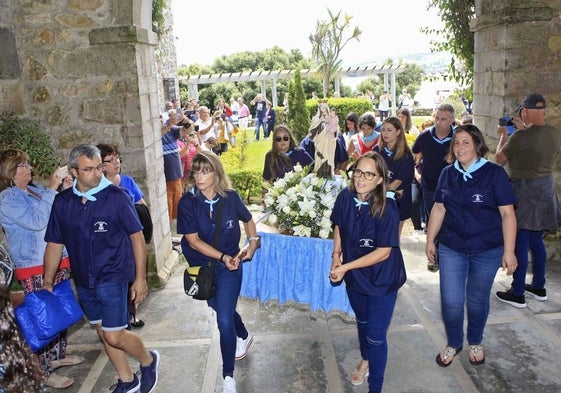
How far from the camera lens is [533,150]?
4.76 metres

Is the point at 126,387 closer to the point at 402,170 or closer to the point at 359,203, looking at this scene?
the point at 359,203

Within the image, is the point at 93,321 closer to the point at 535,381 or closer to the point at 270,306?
the point at 270,306

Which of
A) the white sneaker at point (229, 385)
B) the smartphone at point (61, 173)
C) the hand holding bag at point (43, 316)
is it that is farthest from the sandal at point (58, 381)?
the smartphone at point (61, 173)

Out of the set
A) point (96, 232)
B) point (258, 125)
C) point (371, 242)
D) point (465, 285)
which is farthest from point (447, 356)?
point (258, 125)

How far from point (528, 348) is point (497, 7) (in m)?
3.54

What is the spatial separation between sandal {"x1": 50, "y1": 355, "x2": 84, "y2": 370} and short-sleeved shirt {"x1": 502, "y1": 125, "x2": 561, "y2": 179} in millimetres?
4122

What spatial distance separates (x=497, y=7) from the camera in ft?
18.7

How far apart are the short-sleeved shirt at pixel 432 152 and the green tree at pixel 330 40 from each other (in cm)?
1871

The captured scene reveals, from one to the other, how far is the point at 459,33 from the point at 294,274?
14.0ft

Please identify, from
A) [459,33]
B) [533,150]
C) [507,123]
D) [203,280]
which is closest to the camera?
[203,280]

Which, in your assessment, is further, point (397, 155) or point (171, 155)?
point (171, 155)

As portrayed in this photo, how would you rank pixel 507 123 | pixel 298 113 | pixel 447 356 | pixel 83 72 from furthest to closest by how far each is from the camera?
pixel 298 113
pixel 83 72
pixel 507 123
pixel 447 356

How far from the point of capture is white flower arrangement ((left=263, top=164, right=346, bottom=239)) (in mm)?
4668

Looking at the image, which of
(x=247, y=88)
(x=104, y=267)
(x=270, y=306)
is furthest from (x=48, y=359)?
(x=247, y=88)
